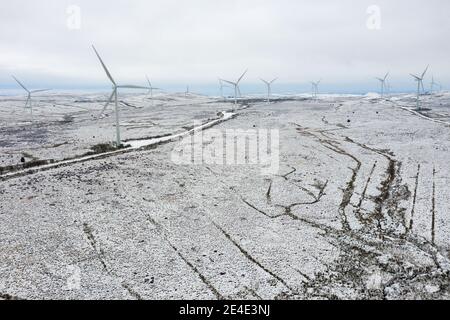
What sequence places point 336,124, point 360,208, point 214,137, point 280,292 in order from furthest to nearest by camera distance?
point 336,124 → point 214,137 → point 360,208 → point 280,292

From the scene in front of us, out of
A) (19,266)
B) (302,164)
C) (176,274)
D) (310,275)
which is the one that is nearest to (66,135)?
(302,164)

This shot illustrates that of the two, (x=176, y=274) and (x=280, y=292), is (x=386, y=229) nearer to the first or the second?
(x=280, y=292)

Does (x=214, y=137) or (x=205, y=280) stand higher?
(x=214, y=137)

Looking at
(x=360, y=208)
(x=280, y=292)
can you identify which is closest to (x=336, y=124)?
(x=360, y=208)
